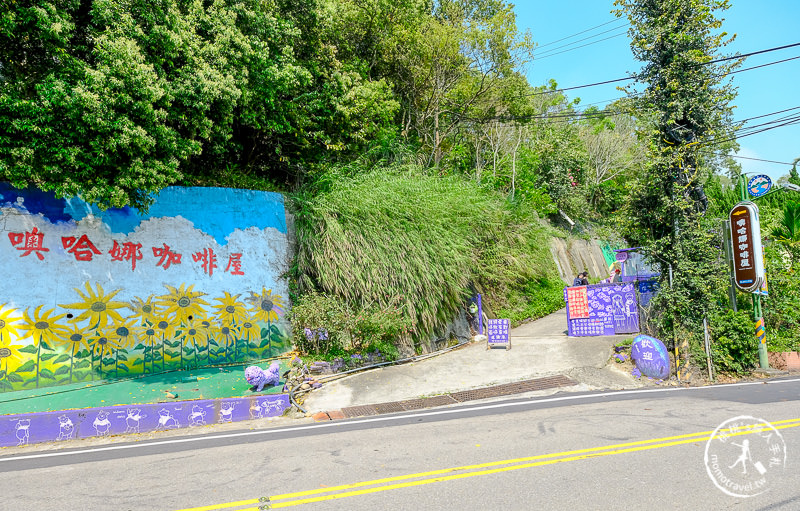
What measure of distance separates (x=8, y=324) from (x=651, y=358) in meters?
12.5

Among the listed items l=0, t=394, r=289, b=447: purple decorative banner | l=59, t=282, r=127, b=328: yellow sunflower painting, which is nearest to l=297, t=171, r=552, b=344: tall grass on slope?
l=0, t=394, r=289, b=447: purple decorative banner

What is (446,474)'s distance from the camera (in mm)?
4730

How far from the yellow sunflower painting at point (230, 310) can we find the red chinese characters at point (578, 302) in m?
8.81

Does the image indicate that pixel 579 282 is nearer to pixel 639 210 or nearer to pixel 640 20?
pixel 639 210

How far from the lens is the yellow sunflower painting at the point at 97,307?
9195 millimetres

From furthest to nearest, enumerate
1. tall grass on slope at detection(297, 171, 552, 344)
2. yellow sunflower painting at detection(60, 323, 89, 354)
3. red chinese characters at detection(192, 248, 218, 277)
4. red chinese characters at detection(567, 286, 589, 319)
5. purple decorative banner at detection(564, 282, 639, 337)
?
1. red chinese characters at detection(567, 286, 589, 319)
2. purple decorative banner at detection(564, 282, 639, 337)
3. tall grass on slope at detection(297, 171, 552, 344)
4. red chinese characters at detection(192, 248, 218, 277)
5. yellow sunflower painting at detection(60, 323, 89, 354)

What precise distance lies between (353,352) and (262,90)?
633 cm

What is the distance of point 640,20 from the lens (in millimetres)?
11164

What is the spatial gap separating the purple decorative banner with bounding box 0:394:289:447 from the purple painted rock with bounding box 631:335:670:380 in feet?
24.6

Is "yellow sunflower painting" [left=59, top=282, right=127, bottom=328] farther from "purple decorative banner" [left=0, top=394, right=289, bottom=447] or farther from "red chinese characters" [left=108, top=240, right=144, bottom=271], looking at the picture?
"purple decorative banner" [left=0, top=394, right=289, bottom=447]

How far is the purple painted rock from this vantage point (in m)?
10.1

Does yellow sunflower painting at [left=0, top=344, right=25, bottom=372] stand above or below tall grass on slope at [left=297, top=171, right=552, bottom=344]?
below

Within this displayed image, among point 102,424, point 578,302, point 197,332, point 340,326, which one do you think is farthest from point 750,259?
point 102,424

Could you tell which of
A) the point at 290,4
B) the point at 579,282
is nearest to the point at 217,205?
the point at 290,4
